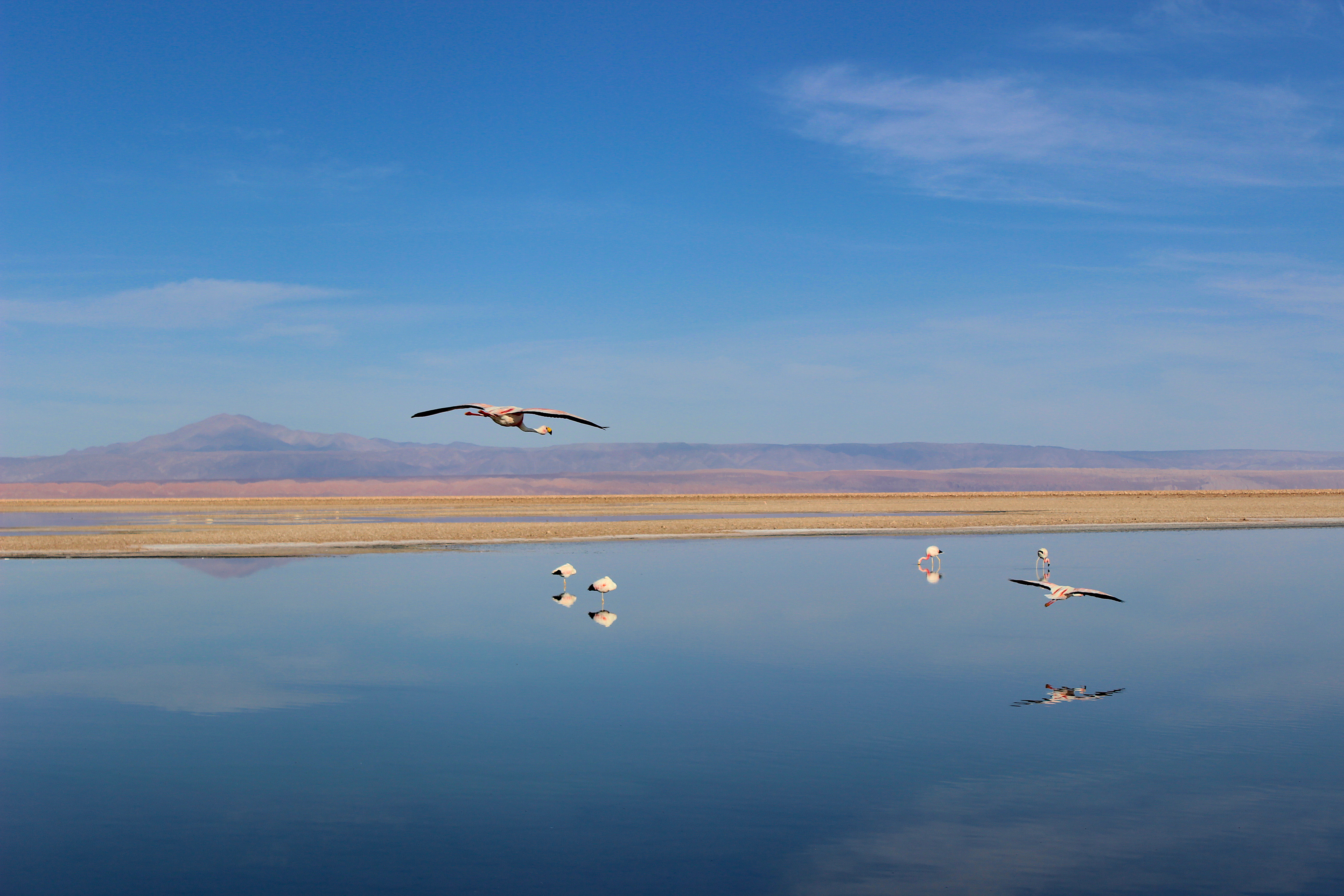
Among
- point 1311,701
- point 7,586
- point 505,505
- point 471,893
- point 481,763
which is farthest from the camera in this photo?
point 505,505

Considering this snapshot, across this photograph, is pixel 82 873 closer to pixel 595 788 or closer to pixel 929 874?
pixel 595 788

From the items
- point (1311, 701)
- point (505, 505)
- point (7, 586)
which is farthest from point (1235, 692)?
point (505, 505)

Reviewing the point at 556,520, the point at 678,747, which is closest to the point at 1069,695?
the point at 678,747

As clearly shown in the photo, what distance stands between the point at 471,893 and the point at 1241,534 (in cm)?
5646

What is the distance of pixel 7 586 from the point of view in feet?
112

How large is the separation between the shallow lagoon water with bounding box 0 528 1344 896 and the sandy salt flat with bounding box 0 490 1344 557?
2350 centimetres

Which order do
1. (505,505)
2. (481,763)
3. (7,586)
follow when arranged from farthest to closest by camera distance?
(505,505), (7,586), (481,763)

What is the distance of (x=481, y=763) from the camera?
13.6 metres

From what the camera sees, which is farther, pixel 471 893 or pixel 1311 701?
pixel 1311 701

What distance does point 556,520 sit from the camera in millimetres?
73312

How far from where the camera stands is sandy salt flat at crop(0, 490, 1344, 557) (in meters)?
51.4

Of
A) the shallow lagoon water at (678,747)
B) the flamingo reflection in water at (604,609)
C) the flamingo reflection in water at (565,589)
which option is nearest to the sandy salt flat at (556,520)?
the flamingo reflection in water at (565,589)

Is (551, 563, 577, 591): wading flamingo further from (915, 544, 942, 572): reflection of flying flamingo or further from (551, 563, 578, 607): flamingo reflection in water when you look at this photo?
(915, 544, 942, 572): reflection of flying flamingo

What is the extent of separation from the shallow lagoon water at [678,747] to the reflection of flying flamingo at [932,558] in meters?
8.35
